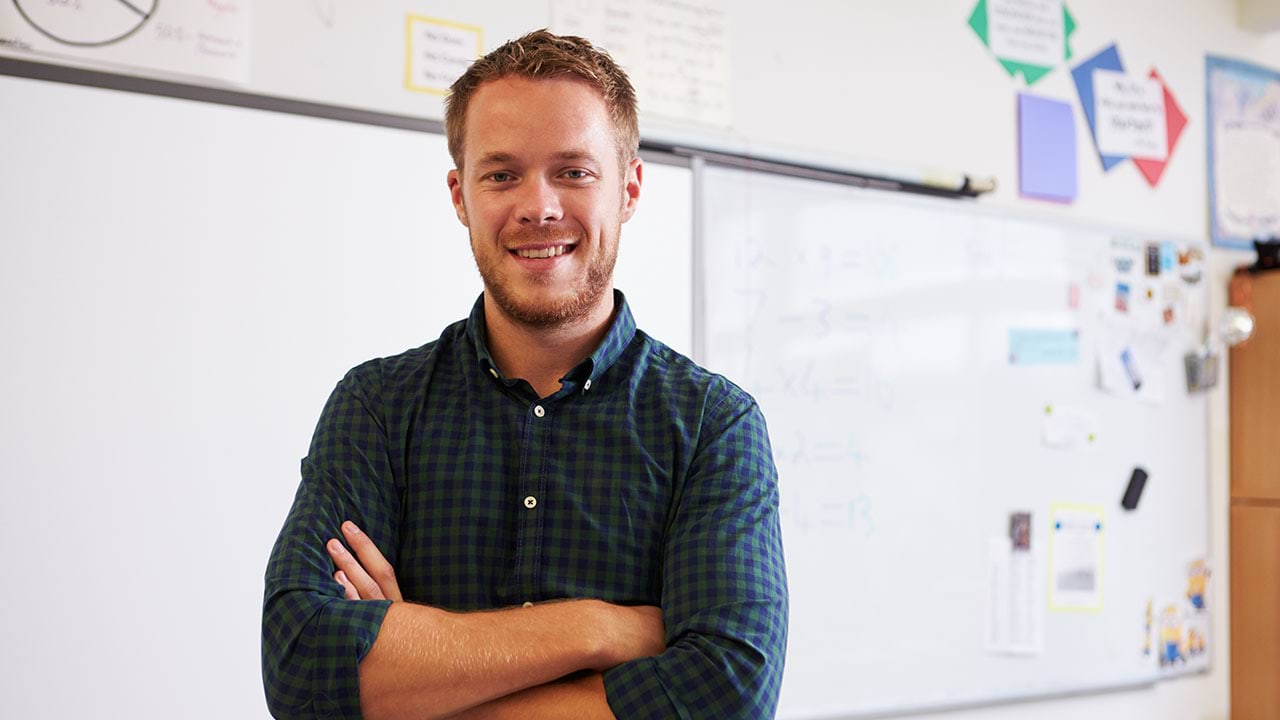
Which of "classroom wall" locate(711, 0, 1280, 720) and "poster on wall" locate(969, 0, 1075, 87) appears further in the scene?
"poster on wall" locate(969, 0, 1075, 87)

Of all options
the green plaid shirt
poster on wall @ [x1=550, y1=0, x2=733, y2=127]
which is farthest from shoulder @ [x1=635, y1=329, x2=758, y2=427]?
poster on wall @ [x1=550, y1=0, x2=733, y2=127]

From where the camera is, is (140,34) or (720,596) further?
(140,34)

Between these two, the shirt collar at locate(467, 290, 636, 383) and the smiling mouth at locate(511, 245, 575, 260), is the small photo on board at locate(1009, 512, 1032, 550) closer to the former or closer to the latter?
the shirt collar at locate(467, 290, 636, 383)

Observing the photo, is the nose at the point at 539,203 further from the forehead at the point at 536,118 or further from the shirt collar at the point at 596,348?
the shirt collar at the point at 596,348

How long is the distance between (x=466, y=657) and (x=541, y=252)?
0.44 metres

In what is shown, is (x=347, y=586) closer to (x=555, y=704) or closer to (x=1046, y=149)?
(x=555, y=704)

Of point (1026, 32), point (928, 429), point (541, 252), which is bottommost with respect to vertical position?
point (928, 429)

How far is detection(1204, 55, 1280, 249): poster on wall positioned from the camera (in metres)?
3.26

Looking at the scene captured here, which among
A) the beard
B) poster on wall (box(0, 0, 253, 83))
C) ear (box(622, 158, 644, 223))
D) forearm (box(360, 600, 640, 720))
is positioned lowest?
forearm (box(360, 600, 640, 720))

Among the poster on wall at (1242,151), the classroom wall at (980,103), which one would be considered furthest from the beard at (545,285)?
the poster on wall at (1242,151)

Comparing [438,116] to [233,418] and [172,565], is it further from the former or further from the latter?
[172,565]

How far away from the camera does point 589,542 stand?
122cm

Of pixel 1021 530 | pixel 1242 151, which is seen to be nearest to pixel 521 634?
pixel 1021 530

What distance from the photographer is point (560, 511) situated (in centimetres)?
123
